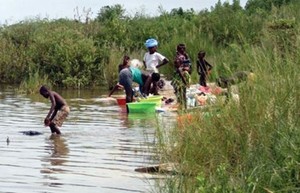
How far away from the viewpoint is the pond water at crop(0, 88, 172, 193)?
33.1 feet

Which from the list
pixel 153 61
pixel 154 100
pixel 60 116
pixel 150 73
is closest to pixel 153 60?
pixel 153 61

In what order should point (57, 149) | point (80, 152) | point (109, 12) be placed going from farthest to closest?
point (109, 12), point (57, 149), point (80, 152)

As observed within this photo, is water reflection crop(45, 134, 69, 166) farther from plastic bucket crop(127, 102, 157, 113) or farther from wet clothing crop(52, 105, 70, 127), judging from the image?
plastic bucket crop(127, 102, 157, 113)

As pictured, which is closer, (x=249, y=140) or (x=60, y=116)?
(x=249, y=140)

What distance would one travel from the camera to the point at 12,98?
24.1m

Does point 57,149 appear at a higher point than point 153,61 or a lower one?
lower

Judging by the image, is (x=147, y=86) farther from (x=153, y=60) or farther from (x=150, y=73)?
(x=153, y=60)

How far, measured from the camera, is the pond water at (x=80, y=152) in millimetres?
10078

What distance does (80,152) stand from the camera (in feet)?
42.0

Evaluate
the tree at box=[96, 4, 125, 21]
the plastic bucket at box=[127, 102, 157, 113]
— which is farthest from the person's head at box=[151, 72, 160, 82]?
the tree at box=[96, 4, 125, 21]

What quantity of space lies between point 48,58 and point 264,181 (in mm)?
23098

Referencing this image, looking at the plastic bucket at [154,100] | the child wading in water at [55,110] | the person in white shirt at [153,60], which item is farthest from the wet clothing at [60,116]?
the person in white shirt at [153,60]

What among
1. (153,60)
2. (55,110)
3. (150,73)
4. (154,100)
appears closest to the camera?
(55,110)

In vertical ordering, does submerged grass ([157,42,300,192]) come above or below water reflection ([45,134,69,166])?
above
